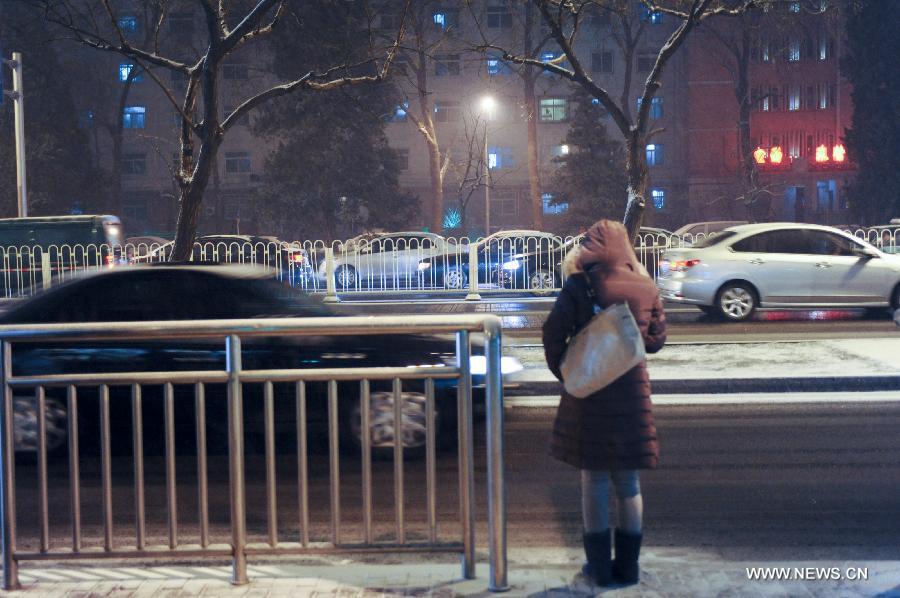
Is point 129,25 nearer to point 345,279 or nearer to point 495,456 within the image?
point 345,279

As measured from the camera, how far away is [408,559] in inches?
225

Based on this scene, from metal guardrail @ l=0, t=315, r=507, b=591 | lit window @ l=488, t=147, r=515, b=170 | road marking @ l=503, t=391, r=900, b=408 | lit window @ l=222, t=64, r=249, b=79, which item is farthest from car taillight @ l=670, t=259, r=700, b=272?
lit window @ l=222, t=64, r=249, b=79

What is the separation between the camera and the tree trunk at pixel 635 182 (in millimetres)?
18922

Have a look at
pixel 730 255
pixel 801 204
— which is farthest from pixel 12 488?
pixel 801 204

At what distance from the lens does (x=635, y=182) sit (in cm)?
1934

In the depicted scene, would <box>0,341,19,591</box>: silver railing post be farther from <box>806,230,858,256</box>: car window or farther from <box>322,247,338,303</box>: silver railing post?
<box>322,247,338,303</box>: silver railing post

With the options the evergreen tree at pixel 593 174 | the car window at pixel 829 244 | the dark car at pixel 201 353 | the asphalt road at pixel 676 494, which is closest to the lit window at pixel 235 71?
the evergreen tree at pixel 593 174

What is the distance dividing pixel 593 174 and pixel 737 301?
3197 centimetres

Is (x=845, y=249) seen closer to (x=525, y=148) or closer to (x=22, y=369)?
(x=22, y=369)

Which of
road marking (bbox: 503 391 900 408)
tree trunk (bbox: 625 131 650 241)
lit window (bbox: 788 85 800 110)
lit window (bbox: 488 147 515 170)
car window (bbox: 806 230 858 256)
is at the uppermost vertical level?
lit window (bbox: 788 85 800 110)

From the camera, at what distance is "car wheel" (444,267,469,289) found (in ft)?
81.5

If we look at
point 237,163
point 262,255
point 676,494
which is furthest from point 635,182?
point 237,163

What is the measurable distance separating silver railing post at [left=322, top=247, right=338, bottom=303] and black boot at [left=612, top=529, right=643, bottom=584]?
19.7 meters

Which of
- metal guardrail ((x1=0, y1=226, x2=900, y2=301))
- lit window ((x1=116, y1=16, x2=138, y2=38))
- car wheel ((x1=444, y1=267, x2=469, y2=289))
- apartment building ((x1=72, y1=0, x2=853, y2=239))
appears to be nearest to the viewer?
metal guardrail ((x1=0, y1=226, x2=900, y2=301))
